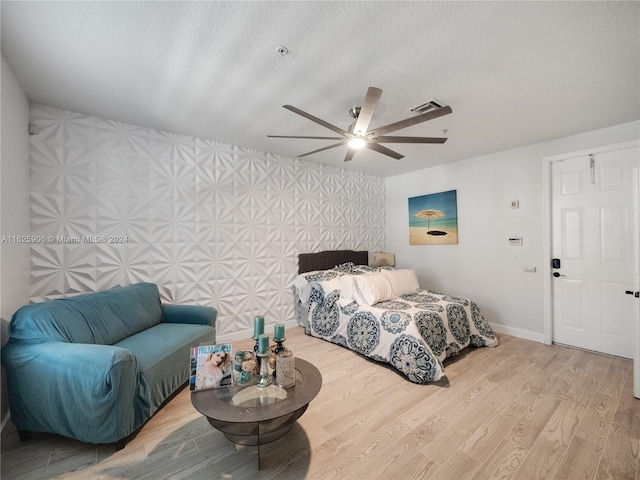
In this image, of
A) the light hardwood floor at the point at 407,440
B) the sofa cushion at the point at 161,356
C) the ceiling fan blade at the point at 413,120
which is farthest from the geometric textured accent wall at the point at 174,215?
the ceiling fan blade at the point at 413,120

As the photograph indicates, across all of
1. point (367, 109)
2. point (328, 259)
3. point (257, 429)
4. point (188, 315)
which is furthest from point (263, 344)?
point (328, 259)

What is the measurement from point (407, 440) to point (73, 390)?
2.11 metres

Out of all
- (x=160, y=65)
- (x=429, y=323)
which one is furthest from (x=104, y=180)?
(x=429, y=323)

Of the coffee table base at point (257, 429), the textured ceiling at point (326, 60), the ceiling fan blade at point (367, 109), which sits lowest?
the coffee table base at point (257, 429)

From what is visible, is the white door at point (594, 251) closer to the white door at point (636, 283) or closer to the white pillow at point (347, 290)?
the white door at point (636, 283)

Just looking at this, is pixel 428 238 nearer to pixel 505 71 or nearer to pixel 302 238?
pixel 302 238

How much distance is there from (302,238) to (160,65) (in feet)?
9.12

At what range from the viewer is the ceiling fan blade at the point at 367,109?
1.81 m

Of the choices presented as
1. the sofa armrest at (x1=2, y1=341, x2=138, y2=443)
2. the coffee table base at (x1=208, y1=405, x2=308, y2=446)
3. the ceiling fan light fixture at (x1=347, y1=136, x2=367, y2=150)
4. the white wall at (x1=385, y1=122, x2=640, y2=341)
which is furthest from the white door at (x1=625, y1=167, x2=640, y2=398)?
the sofa armrest at (x1=2, y1=341, x2=138, y2=443)

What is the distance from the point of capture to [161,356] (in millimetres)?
2074

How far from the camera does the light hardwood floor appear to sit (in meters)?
1.54

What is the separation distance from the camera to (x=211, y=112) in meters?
2.71

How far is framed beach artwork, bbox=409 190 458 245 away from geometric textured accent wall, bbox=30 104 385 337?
4.52 feet

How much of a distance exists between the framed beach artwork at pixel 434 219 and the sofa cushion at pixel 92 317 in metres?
4.09
